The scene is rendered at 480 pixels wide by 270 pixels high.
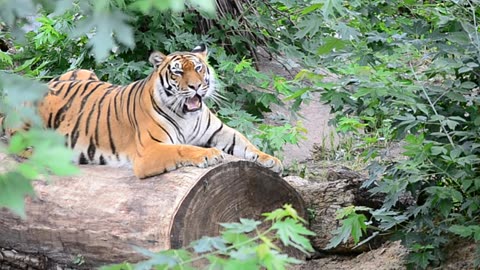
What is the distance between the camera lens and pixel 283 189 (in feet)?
15.5

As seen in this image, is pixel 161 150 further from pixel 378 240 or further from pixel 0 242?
pixel 378 240

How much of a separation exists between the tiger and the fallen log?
12cm

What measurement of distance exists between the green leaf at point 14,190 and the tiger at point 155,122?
9.19 feet

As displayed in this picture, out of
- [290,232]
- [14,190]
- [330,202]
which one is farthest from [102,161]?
[14,190]

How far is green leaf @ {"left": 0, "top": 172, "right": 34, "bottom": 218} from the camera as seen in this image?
1.43 meters

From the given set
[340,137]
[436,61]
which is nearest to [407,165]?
[436,61]

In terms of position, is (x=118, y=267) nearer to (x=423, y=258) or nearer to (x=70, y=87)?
(x=423, y=258)

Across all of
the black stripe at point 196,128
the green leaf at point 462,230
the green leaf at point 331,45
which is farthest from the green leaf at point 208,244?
the black stripe at point 196,128

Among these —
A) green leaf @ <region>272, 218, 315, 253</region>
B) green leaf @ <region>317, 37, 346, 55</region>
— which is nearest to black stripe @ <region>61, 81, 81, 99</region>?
green leaf @ <region>317, 37, 346, 55</region>

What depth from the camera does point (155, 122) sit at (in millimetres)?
4695

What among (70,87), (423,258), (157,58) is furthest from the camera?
(70,87)

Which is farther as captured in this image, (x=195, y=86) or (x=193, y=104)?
(x=193, y=104)

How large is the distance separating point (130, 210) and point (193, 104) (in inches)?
31.9

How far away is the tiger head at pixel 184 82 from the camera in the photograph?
4.57m
